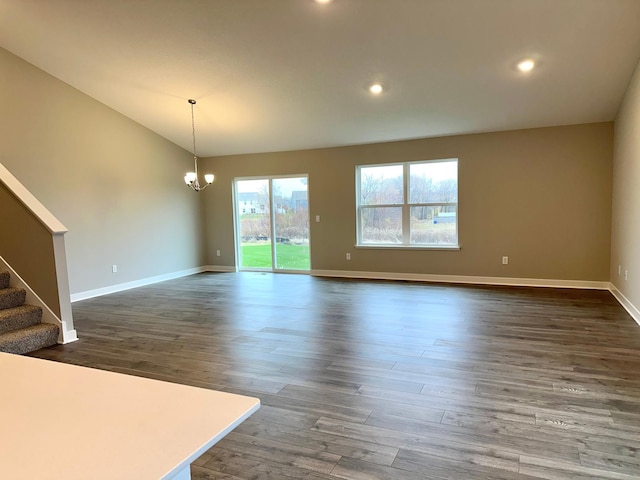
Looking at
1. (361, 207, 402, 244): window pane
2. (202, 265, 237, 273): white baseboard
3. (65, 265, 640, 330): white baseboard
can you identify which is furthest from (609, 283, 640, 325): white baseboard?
(202, 265, 237, 273): white baseboard

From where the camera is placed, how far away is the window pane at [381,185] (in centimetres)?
697

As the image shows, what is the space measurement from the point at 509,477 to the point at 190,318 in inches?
148

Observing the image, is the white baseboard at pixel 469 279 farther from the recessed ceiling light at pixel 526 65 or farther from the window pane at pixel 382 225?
the recessed ceiling light at pixel 526 65

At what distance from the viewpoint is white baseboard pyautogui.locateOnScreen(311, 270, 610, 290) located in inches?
233

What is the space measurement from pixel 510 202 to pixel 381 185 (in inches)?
82.9

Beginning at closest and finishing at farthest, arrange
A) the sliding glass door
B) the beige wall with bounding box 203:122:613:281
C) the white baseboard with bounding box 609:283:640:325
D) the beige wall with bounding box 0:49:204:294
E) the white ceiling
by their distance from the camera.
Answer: the white ceiling, the white baseboard with bounding box 609:283:640:325, the beige wall with bounding box 0:49:204:294, the beige wall with bounding box 203:122:613:281, the sliding glass door

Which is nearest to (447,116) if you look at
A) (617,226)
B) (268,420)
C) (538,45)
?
(538,45)

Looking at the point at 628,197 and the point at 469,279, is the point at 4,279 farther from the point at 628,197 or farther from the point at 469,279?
the point at 628,197

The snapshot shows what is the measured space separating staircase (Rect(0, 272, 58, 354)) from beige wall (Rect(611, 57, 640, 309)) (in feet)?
19.6

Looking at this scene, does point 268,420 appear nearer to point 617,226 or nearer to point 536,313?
point 536,313

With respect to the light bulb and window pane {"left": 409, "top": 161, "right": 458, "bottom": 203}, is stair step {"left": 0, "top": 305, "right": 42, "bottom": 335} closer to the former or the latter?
the light bulb

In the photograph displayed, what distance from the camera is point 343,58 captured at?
14.6ft

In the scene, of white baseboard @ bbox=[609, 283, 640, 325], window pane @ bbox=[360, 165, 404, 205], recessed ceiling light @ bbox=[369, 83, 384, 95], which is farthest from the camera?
window pane @ bbox=[360, 165, 404, 205]

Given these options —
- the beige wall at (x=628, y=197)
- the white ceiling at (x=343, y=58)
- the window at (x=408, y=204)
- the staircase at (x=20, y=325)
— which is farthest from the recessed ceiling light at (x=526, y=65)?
the staircase at (x=20, y=325)
